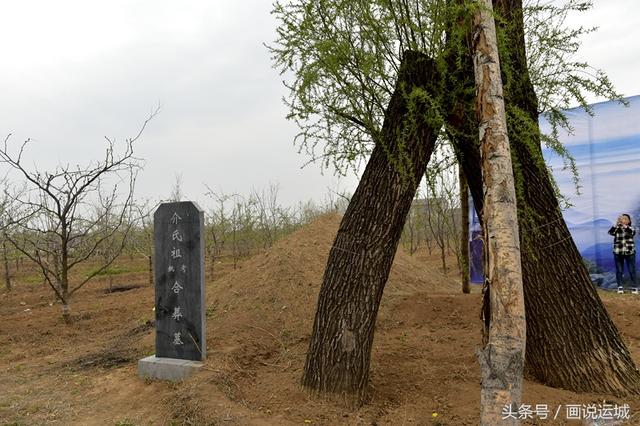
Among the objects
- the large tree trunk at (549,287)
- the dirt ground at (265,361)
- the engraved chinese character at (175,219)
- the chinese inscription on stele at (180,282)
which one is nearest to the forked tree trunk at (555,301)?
the large tree trunk at (549,287)

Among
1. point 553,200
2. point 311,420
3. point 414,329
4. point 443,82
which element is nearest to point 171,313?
point 311,420

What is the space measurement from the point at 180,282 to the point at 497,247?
128 inches

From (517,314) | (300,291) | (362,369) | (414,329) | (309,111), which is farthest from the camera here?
(300,291)

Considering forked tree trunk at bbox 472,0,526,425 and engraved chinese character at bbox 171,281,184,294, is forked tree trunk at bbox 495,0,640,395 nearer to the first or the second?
forked tree trunk at bbox 472,0,526,425

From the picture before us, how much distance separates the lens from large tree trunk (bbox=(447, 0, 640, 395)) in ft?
11.9

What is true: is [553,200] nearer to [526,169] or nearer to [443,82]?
[526,169]

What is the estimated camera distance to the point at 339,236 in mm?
3781

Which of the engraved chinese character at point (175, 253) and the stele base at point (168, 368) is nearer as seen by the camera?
the stele base at point (168, 368)

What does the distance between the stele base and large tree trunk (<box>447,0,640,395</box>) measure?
2.96 metres

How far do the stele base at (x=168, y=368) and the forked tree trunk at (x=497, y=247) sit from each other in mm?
2847

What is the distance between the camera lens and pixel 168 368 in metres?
4.41

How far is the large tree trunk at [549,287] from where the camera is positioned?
11.9 ft

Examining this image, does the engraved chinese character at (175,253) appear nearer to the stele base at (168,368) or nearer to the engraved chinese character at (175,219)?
the engraved chinese character at (175,219)

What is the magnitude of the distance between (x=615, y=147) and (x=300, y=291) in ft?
23.3
